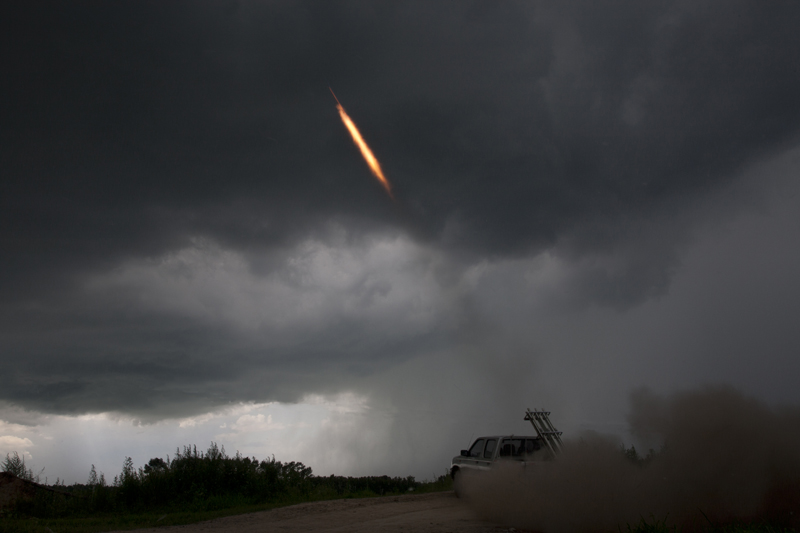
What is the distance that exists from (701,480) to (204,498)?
52.6 feet

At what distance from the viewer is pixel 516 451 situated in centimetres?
1306

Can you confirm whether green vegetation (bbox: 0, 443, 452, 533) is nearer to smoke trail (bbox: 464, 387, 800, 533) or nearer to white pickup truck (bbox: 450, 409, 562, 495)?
white pickup truck (bbox: 450, 409, 562, 495)

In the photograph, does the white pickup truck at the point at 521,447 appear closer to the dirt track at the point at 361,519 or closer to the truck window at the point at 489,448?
the truck window at the point at 489,448

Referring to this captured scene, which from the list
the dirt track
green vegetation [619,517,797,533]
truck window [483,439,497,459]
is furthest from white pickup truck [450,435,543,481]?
green vegetation [619,517,797,533]

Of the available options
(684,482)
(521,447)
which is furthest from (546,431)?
(684,482)

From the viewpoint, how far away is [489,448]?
14016mm

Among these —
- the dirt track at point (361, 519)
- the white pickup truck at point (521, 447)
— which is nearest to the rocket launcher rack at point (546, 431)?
the white pickup truck at point (521, 447)

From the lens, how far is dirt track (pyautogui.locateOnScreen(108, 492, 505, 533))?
10234 millimetres

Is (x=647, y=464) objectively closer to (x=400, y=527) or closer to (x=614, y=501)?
(x=614, y=501)

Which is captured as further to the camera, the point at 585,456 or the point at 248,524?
the point at 248,524

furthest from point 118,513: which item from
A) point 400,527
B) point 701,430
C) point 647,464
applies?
point 701,430

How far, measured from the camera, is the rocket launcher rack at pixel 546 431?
40.9 feet

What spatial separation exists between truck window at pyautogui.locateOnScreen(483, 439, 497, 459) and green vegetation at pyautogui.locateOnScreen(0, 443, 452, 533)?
677 cm

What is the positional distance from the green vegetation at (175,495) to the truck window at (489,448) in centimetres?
677
